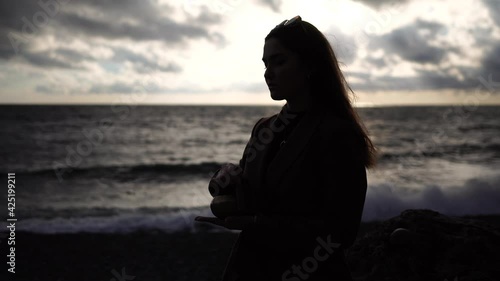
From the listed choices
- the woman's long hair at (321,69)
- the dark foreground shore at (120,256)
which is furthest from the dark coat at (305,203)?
the dark foreground shore at (120,256)

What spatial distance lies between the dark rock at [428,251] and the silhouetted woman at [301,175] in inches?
85.9

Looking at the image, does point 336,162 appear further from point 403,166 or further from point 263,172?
point 403,166

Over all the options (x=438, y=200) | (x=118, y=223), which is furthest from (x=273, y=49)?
(x=438, y=200)

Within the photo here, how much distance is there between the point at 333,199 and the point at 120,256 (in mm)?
6547

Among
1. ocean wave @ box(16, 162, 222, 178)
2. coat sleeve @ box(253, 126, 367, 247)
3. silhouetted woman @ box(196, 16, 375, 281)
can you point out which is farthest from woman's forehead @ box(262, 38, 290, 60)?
ocean wave @ box(16, 162, 222, 178)

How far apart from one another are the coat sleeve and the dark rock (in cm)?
237

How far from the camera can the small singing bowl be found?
168cm

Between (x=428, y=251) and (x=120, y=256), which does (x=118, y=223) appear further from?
(x=428, y=251)

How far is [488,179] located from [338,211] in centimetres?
1509

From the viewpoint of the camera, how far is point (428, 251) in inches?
147

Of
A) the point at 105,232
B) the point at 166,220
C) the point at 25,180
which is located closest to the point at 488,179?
the point at 166,220

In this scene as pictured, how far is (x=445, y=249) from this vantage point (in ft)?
12.3

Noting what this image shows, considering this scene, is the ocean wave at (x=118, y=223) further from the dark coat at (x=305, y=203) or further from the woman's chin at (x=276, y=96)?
the woman's chin at (x=276, y=96)

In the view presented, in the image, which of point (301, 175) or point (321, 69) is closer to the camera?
point (301, 175)
